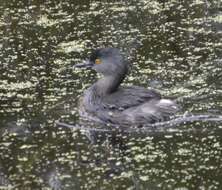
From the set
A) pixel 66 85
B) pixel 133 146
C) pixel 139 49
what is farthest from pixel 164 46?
pixel 133 146

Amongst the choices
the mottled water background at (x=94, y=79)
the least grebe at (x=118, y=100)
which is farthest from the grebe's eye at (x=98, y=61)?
the mottled water background at (x=94, y=79)

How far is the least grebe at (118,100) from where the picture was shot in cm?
744

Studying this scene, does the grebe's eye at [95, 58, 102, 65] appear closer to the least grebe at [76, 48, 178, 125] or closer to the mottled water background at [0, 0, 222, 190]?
the least grebe at [76, 48, 178, 125]

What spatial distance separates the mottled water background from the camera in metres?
6.27

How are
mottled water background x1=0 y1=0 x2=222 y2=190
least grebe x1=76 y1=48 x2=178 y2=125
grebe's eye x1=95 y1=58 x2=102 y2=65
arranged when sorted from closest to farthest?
mottled water background x1=0 y1=0 x2=222 y2=190, least grebe x1=76 y1=48 x2=178 y2=125, grebe's eye x1=95 y1=58 x2=102 y2=65

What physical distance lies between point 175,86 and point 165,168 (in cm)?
223

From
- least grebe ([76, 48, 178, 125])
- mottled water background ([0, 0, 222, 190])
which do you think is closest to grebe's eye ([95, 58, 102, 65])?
least grebe ([76, 48, 178, 125])

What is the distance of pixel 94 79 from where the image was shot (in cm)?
888

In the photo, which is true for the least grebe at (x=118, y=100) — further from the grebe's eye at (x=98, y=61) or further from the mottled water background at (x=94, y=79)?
the mottled water background at (x=94, y=79)

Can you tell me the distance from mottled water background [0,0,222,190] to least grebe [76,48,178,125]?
26 cm

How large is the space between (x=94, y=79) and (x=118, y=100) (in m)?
1.34

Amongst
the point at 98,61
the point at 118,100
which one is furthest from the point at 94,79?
the point at 118,100

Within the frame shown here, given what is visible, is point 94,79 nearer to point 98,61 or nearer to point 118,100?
point 98,61

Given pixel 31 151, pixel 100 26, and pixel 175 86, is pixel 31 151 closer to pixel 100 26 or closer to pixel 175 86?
pixel 175 86
